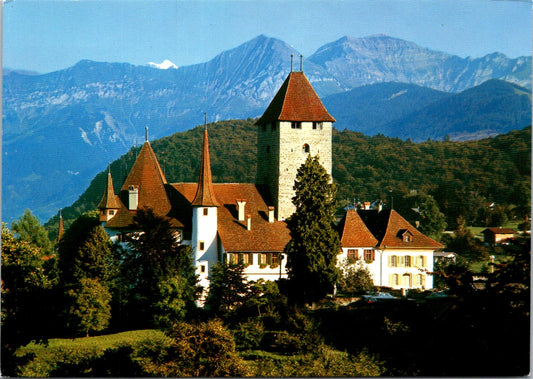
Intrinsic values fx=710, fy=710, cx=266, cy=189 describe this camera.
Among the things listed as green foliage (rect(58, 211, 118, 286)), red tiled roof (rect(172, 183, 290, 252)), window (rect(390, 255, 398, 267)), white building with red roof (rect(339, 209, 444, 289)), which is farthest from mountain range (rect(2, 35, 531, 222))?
window (rect(390, 255, 398, 267))

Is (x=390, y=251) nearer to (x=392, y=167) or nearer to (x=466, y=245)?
(x=466, y=245)

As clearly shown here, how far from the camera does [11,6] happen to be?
23297 mm

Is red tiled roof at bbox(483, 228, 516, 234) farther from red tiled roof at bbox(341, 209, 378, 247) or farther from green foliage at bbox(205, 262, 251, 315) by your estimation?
green foliage at bbox(205, 262, 251, 315)

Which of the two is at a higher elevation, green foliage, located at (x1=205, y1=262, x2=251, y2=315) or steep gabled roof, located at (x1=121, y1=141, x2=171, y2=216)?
steep gabled roof, located at (x1=121, y1=141, x2=171, y2=216)

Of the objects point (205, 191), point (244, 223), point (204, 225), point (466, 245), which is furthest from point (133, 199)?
point (466, 245)

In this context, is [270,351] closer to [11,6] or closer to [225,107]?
[11,6]

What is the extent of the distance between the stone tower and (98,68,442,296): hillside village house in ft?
0.17

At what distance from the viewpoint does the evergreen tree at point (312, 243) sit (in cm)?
Answer: 2958

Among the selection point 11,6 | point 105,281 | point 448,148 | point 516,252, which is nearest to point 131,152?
point 448,148

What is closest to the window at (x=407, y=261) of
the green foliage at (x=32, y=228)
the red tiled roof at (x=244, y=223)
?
the red tiled roof at (x=244, y=223)

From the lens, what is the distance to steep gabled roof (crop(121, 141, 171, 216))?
35625 millimetres

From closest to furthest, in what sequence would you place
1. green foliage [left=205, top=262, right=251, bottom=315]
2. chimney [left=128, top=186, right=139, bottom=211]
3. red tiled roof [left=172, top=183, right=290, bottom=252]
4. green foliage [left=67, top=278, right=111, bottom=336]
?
1. green foliage [left=67, top=278, right=111, bottom=336]
2. green foliage [left=205, top=262, right=251, bottom=315]
3. red tiled roof [left=172, top=183, right=290, bottom=252]
4. chimney [left=128, top=186, right=139, bottom=211]

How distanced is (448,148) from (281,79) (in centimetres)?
2517

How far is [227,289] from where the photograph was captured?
2908 centimetres
